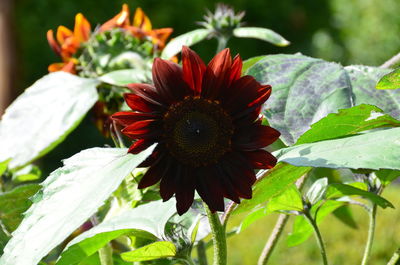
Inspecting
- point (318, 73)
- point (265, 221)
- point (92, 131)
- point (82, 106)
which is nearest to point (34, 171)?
point (82, 106)

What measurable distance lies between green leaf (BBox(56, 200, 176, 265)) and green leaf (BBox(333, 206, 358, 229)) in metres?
0.40

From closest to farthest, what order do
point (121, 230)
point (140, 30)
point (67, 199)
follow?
point (67, 199) → point (121, 230) → point (140, 30)

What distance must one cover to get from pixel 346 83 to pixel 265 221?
3.11 meters

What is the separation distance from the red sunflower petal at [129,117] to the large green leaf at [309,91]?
0.39ft

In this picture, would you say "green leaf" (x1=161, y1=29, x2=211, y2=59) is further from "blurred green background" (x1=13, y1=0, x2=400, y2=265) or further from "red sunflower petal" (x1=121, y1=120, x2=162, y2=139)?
"blurred green background" (x1=13, y1=0, x2=400, y2=265)

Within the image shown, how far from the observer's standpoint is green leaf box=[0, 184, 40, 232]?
594 mm

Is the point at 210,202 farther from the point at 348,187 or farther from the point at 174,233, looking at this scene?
the point at 348,187

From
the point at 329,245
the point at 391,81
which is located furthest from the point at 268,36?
the point at 329,245

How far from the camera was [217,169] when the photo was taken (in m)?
0.44

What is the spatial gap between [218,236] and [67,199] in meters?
0.11

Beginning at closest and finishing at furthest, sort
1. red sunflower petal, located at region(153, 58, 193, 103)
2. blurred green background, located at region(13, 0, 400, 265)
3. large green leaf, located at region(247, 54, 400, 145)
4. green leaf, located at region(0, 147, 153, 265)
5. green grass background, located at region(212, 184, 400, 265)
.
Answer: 1. green leaf, located at region(0, 147, 153, 265)
2. red sunflower petal, located at region(153, 58, 193, 103)
3. large green leaf, located at region(247, 54, 400, 145)
4. green grass background, located at region(212, 184, 400, 265)
5. blurred green background, located at region(13, 0, 400, 265)

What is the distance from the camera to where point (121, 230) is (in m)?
0.47

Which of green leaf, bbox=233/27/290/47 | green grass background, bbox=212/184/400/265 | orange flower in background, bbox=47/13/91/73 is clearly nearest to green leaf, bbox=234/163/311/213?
green leaf, bbox=233/27/290/47

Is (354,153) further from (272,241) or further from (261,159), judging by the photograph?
(272,241)
